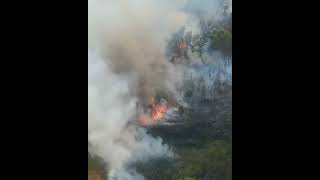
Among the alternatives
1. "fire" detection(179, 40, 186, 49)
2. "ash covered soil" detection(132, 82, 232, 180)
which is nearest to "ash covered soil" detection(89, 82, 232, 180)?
"ash covered soil" detection(132, 82, 232, 180)

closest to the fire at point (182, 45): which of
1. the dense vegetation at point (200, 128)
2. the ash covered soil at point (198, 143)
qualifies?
the dense vegetation at point (200, 128)

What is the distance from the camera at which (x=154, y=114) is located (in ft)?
9.62

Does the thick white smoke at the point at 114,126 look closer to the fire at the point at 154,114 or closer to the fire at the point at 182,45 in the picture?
the fire at the point at 154,114

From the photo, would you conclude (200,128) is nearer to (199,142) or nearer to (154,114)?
(199,142)

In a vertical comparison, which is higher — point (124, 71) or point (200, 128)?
point (124, 71)

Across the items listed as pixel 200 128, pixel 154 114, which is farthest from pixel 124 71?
pixel 200 128

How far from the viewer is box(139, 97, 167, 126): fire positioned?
2.92 m

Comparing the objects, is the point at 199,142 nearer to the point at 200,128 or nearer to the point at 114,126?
the point at 200,128

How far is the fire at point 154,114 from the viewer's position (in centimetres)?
292

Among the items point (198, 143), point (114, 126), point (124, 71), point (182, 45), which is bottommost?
point (198, 143)

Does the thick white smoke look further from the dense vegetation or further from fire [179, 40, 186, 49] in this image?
fire [179, 40, 186, 49]
